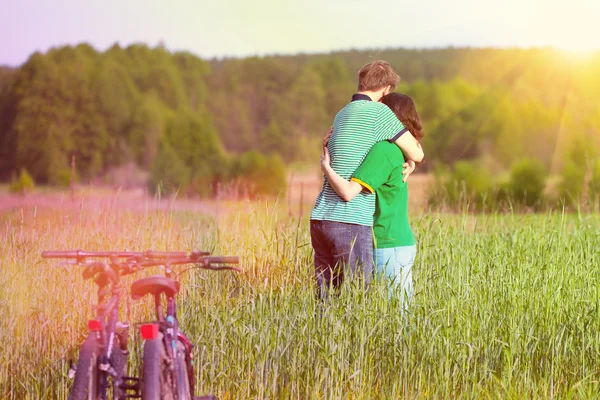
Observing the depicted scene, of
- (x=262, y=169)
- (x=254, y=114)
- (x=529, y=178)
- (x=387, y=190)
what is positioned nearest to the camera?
(x=387, y=190)

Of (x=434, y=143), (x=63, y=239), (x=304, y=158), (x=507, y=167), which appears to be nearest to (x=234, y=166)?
(x=304, y=158)

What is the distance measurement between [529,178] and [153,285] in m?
27.9

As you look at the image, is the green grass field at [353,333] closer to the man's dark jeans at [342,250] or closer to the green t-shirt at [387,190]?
the man's dark jeans at [342,250]

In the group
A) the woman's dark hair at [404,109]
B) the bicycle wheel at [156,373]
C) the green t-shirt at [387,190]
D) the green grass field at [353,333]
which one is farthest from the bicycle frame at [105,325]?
the woman's dark hair at [404,109]

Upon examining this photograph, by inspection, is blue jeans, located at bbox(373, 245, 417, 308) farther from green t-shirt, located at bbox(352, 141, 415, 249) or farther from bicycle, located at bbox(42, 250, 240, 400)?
bicycle, located at bbox(42, 250, 240, 400)

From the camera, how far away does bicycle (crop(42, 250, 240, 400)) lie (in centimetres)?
240

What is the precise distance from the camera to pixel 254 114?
51.5 metres

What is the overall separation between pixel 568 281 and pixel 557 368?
99cm

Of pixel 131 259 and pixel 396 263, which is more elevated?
pixel 131 259

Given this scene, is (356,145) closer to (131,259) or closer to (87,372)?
(131,259)

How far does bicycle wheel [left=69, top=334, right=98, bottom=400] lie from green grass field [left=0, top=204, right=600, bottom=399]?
119 centimetres

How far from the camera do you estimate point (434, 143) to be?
129 ft

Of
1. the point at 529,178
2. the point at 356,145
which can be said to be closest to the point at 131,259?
the point at 356,145

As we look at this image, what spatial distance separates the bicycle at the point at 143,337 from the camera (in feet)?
7.88
